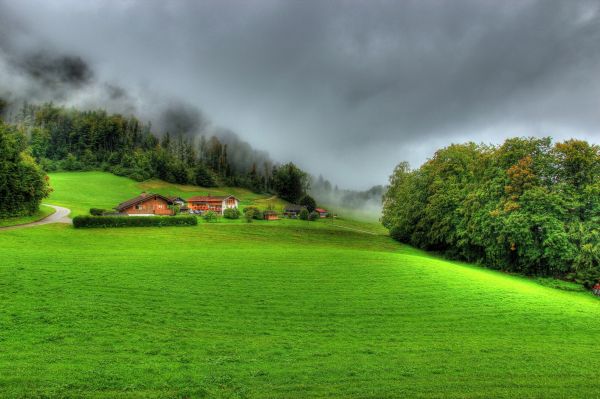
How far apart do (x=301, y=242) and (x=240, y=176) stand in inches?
4686

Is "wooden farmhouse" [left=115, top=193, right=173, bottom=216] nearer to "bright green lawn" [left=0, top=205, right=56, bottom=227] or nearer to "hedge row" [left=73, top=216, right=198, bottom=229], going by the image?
"bright green lawn" [left=0, top=205, right=56, bottom=227]

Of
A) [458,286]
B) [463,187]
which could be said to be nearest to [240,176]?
[463,187]

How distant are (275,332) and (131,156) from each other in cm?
15352

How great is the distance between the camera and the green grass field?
11648mm

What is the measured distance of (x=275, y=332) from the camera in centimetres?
1605

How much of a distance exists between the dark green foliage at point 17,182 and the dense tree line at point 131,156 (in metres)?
75.9

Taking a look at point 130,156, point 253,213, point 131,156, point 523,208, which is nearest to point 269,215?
point 253,213

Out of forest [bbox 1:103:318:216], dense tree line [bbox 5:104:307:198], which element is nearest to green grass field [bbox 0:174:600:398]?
forest [bbox 1:103:318:216]

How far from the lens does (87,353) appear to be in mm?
12883

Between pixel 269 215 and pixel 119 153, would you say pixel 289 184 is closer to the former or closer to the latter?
pixel 269 215

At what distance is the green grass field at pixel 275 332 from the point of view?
11648 mm

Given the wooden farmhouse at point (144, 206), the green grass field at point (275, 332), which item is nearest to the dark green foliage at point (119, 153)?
the wooden farmhouse at point (144, 206)

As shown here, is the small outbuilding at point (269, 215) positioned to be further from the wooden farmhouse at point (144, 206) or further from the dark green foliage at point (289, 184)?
the dark green foliage at point (289, 184)

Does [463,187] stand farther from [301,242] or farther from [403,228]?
[301,242]
